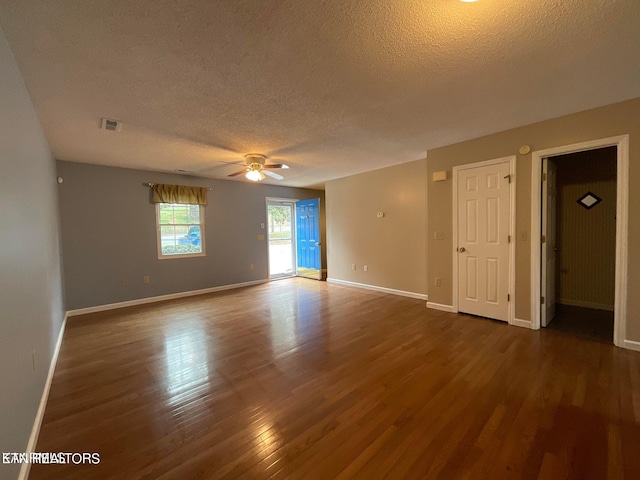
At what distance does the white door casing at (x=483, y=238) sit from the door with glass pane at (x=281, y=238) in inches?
174

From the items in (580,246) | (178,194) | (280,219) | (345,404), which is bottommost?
(345,404)

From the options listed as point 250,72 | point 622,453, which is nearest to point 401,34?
point 250,72

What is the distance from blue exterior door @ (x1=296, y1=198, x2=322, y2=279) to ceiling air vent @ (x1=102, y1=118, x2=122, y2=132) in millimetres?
4297

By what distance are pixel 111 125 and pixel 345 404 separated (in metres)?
3.52

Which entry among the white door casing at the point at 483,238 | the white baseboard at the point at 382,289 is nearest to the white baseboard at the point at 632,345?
the white door casing at the point at 483,238

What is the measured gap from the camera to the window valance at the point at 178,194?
4918mm

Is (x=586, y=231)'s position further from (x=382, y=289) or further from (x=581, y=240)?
(x=382, y=289)

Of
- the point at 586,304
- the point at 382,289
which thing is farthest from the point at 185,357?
the point at 586,304

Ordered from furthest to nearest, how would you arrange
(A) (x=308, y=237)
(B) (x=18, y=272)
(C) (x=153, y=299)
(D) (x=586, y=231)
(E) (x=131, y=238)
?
(A) (x=308, y=237), (C) (x=153, y=299), (E) (x=131, y=238), (D) (x=586, y=231), (B) (x=18, y=272)

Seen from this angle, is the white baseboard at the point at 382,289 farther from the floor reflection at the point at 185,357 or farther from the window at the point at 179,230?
the floor reflection at the point at 185,357

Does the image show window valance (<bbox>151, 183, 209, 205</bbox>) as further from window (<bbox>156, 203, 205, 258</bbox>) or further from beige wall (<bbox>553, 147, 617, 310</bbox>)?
beige wall (<bbox>553, 147, 617, 310</bbox>)

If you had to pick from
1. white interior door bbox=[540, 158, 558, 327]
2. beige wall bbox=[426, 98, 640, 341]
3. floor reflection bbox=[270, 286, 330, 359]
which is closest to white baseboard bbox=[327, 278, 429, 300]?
beige wall bbox=[426, 98, 640, 341]

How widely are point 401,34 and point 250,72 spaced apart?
42.3 inches

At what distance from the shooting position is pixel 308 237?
22.6 ft
